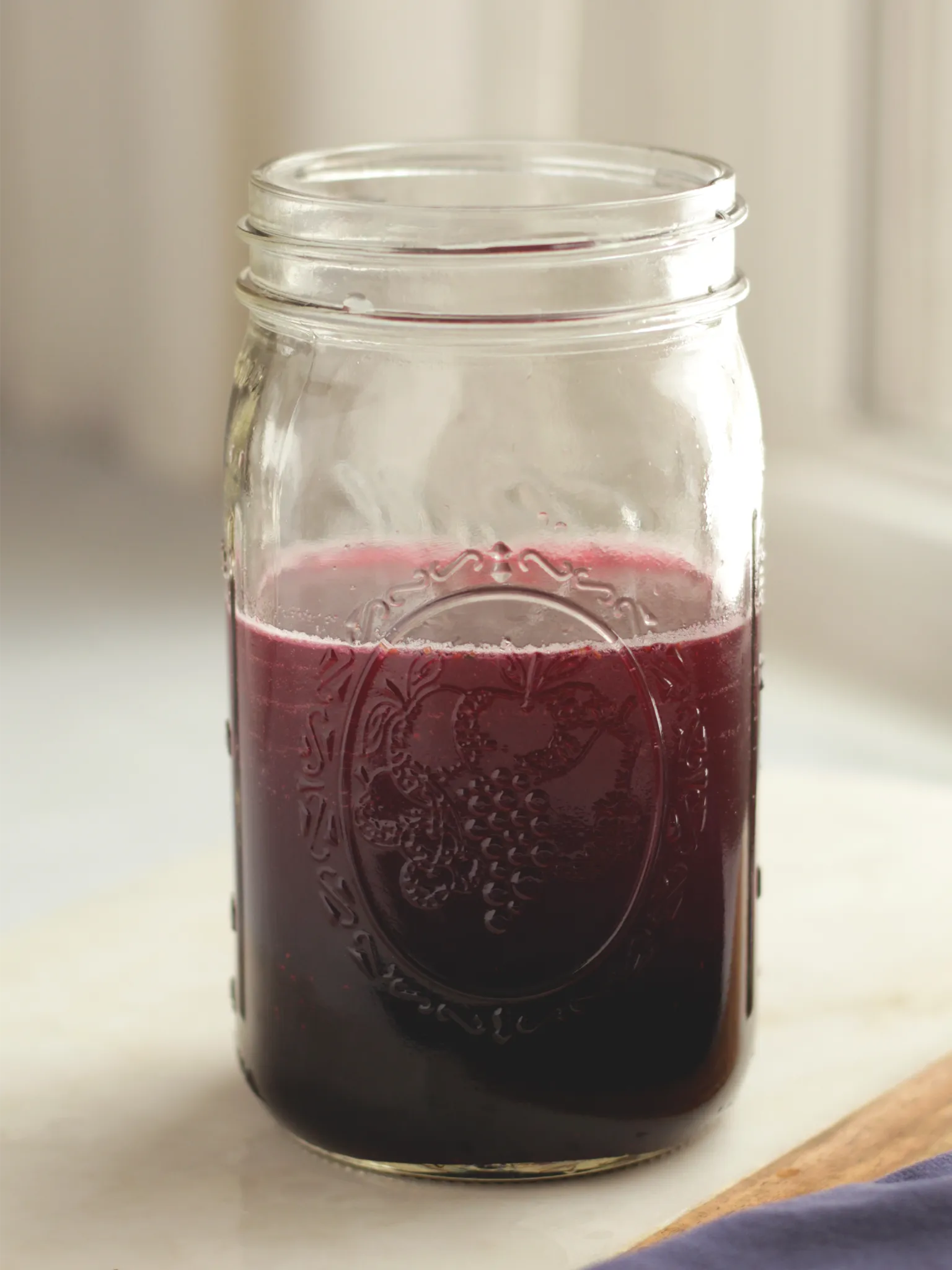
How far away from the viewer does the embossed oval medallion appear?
2.32 feet

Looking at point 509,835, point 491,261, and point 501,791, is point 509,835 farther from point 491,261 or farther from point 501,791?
point 491,261

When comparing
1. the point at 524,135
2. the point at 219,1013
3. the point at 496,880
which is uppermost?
the point at 524,135

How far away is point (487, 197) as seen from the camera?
0.86 m

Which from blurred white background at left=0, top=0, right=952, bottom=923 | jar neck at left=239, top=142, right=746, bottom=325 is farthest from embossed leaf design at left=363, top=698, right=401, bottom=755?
blurred white background at left=0, top=0, right=952, bottom=923

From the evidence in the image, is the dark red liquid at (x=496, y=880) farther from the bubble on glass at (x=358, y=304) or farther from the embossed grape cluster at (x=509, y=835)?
the bubble on glass at (x=358, y=304)

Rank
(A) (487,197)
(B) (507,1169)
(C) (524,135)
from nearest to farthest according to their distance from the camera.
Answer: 1. (B) (507,1169)
2. (A) (487,197)
3. (C) (524,135)

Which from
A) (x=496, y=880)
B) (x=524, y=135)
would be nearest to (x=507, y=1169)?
(x=496, y=880)

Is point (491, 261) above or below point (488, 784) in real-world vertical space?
above

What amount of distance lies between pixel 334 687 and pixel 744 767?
0.58 ft

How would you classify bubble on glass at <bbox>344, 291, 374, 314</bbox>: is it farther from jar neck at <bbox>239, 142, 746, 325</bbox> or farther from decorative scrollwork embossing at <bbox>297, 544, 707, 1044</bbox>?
decorative scrollwork embossing at <bbox>297, 544, 707, 1044</bbox>

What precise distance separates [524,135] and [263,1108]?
1.18 metres

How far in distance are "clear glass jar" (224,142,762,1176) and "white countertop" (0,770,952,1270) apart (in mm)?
29

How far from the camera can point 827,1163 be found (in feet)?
2.48

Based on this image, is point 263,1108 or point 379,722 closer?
point 379,722
